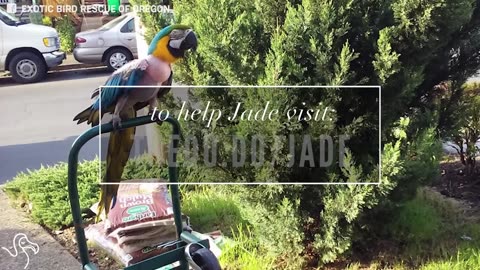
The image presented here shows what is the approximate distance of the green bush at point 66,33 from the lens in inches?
109

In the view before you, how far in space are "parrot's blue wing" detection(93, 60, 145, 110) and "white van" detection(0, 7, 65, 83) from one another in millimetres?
884

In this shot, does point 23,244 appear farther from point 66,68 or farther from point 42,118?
point 66,68

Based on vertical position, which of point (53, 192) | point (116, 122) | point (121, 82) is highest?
point (121, 82)

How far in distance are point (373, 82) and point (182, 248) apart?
1.13m

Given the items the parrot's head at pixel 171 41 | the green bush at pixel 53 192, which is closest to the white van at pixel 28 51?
the green bush at pixel 53 192

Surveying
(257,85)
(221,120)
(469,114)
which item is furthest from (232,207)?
(469,114)

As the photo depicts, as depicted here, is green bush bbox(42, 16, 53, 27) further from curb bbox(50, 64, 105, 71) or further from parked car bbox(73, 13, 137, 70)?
curb bbox(50, 64, 105, 71)

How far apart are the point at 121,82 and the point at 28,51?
116 cm

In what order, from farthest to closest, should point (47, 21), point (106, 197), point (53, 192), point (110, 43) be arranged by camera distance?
point (53, 192)
point (110, 43)
point (47, 21)
point (106, 197)

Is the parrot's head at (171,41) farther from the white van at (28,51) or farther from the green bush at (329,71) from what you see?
the white van at (28,51)

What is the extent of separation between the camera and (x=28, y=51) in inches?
119

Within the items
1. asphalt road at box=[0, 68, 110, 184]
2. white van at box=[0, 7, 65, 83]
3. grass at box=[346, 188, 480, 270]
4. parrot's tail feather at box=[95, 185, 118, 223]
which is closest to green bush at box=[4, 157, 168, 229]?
asphalt road at box=[0, 68, 110, 184]

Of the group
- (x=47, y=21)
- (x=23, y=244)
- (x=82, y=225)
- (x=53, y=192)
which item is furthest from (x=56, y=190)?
(x=82, y=225)

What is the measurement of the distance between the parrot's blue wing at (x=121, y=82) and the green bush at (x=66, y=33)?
0.75 m
